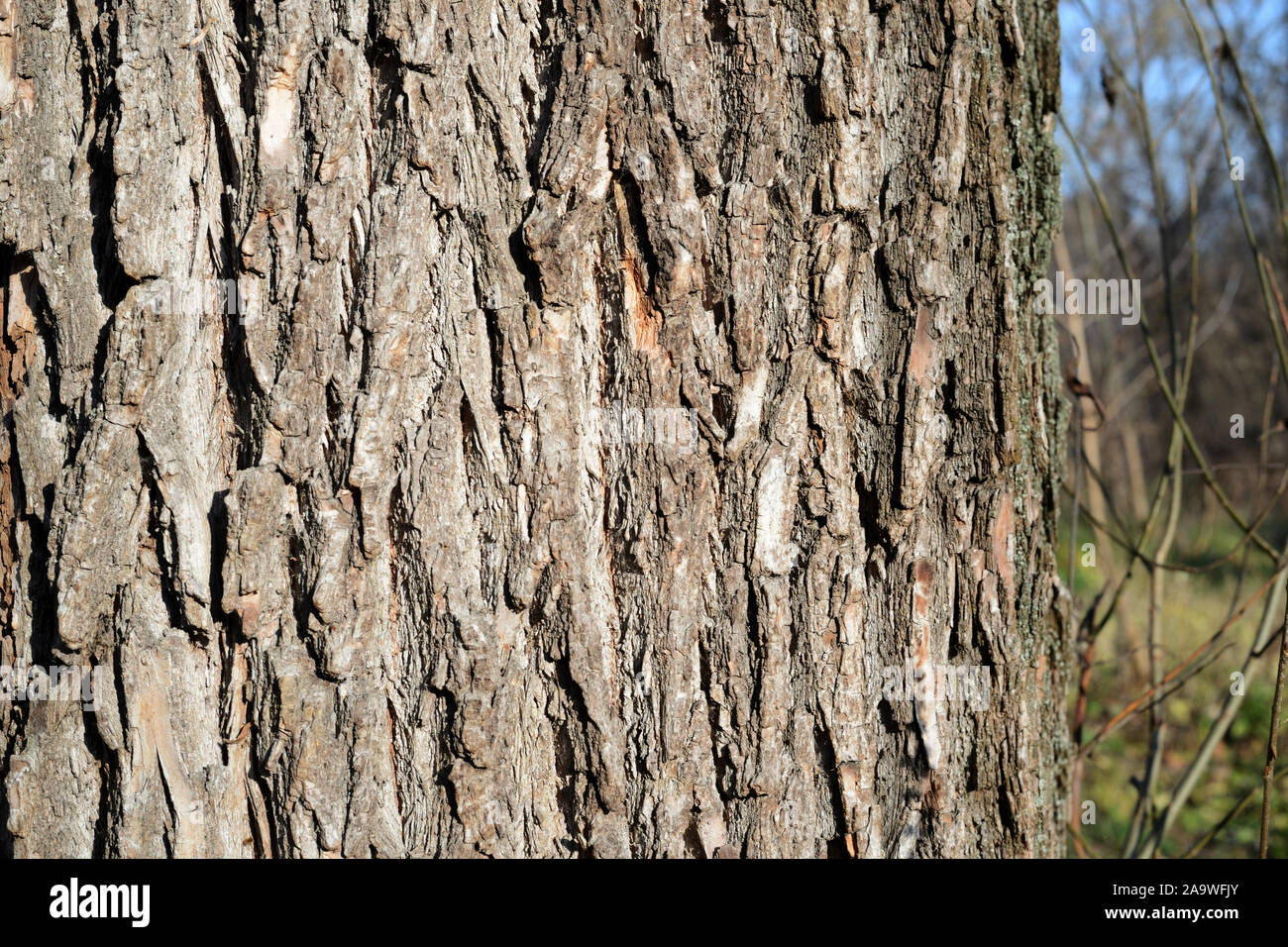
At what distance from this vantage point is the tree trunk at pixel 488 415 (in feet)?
3.85

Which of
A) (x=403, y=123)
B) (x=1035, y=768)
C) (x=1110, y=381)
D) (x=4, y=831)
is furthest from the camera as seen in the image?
(x=1110, y=381)

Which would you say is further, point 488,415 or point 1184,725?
point 1184,725

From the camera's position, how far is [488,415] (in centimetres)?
118

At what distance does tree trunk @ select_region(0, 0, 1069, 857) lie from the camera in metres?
1.17

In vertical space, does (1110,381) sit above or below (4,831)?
above

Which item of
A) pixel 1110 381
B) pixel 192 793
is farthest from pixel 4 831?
pixel 1110 381

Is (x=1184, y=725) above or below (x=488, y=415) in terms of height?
below

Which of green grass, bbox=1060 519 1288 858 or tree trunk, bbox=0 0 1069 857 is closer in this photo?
tree trunk, bbox=0 0 1069 857

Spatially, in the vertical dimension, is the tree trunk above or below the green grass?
above

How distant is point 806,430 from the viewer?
1.21 m

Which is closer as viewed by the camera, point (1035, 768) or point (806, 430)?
point (806, 430)

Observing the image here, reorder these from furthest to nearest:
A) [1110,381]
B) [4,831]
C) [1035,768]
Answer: [1110,381], [1035,768], [4,831]
